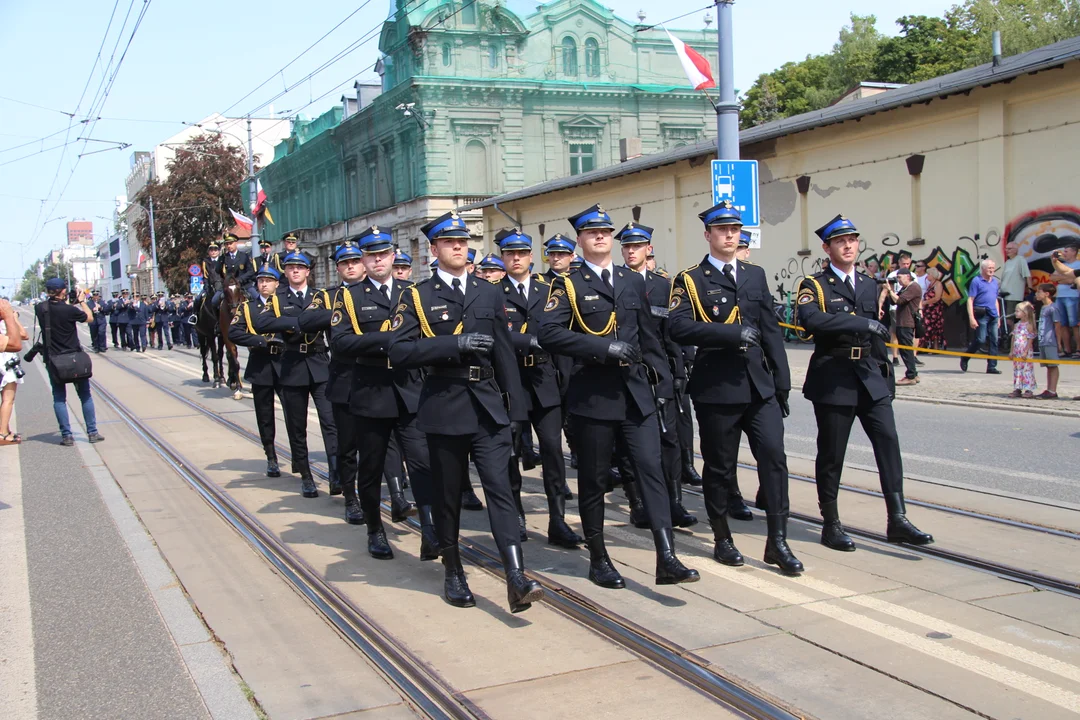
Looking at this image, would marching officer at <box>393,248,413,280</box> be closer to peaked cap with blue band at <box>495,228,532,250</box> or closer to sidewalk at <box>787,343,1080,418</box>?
peaked cap with blue band at <box>495,228,532,250</box>

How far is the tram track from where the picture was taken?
4312 mm

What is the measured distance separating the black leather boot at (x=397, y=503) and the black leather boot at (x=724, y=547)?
8.65 feet

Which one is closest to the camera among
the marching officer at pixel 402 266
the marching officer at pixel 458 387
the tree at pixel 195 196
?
the marching officer at pixel 458 387

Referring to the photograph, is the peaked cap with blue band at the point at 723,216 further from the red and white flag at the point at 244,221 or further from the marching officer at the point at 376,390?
the red and white flag at the point at 244,221

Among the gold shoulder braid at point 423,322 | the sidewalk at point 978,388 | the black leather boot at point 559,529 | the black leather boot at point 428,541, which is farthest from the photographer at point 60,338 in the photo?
the sidewalk at point 978,388

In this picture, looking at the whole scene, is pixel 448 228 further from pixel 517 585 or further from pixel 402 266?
pixel 402 266

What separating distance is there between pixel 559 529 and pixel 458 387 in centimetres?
177

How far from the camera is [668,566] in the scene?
5828 millimetres

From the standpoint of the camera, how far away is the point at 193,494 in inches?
372

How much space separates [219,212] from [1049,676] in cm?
6451

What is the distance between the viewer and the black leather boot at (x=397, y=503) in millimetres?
7992

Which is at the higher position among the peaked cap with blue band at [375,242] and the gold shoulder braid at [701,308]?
the peaked cap with blue band at [375,242]

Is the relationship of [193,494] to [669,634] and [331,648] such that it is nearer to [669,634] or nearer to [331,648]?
[331,648]

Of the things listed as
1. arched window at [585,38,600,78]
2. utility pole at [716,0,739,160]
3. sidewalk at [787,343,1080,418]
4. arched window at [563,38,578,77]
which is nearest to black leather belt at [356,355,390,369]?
sidewalk at [787,343,1080,418]
